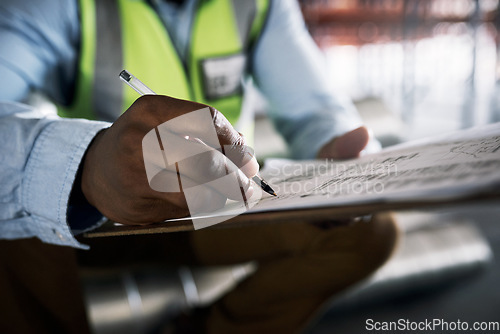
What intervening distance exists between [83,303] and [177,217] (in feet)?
1.28

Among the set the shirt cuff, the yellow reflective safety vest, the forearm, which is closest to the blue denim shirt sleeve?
the shirt cuff

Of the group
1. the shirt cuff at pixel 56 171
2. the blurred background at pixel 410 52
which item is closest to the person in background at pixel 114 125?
the shirt cuff at pixel 56 171

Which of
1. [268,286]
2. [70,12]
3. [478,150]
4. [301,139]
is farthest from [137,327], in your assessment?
[478,150]

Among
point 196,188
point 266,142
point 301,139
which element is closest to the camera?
point 196,188

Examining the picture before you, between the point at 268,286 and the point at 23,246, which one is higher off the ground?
the point at 23,246

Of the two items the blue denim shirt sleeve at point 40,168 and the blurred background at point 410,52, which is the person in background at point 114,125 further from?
the blurred background at point 410,52

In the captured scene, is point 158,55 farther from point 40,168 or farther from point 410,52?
point 410,52

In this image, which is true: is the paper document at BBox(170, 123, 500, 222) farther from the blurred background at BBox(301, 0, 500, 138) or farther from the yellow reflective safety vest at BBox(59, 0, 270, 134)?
the blurred background at BBox(301, 0, 500, 138)

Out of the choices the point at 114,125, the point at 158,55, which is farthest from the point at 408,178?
the point at 158,55

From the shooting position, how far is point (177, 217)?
32 cm

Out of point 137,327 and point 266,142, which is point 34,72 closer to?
point 137,327

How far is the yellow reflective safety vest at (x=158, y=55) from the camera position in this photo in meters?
0.66

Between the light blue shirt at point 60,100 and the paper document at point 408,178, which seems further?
the light blue shirt at point 60,100

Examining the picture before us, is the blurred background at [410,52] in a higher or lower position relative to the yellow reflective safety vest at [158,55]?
lower
